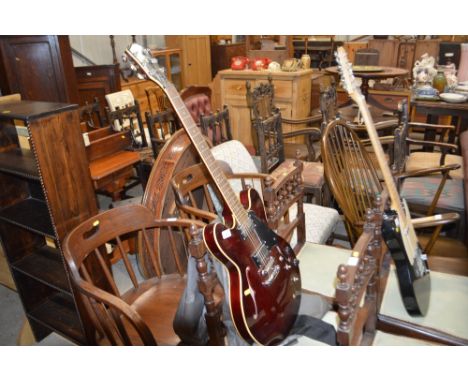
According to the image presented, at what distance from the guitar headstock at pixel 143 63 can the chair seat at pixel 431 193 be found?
159cm

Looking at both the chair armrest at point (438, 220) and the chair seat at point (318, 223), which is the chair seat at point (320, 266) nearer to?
the chair seat at point (318, 223)

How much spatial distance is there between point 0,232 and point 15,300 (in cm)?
76

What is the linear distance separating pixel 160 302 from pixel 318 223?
94 centimetres

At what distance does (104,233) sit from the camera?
1460 mm

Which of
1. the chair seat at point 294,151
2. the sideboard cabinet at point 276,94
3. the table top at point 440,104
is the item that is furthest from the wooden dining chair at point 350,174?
the sideboard cabinet at point 276,94

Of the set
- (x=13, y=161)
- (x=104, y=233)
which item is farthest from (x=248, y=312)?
(x=13, y=161)

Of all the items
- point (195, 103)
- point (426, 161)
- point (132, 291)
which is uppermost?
point (195, 103)

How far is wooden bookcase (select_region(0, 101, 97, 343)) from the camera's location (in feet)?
5.20

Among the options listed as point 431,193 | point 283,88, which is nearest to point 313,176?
point 431,193

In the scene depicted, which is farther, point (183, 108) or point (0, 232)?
point (0, 232)

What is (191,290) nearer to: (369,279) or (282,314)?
(282,314)

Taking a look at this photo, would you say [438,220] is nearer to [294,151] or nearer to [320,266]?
[320,266]

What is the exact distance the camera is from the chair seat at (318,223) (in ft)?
6.64

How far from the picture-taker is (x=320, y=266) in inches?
68.2
